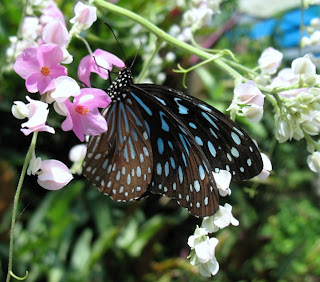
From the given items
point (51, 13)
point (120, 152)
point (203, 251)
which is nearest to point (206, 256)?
point (203, 251)

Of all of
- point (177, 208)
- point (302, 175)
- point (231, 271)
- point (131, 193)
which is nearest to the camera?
point (131, 193)

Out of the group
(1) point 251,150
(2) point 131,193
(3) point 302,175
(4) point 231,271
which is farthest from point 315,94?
(3) point 302,175

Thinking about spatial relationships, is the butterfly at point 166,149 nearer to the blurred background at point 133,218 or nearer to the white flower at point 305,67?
the white flower at point 305,67

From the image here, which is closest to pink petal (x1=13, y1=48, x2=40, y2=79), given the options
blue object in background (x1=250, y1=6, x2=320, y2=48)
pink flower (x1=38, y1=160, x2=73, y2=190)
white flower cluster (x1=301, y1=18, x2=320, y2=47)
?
pink flower (x1=38, y1=160, x2=73, y2=190)

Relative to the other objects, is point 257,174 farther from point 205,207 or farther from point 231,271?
point 231,271

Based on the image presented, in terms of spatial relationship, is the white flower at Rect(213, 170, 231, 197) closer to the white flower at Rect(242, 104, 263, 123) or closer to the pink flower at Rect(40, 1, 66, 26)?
the white flower at Rect(242, 104, 263, 123)

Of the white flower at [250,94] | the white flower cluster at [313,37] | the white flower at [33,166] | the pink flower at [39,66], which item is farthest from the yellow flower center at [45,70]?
the white flower cluster at [313,37]

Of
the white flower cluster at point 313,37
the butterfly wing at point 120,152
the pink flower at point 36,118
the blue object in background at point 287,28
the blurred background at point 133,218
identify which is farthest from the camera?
the blue object in background at point 287,28
